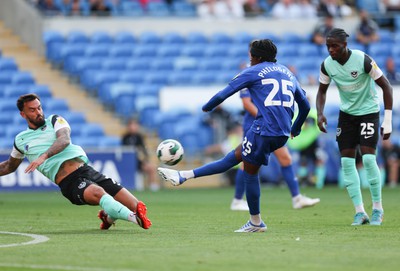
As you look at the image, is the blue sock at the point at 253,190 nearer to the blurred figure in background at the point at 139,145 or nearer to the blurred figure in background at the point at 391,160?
the blurred figure in background at the point at 139,145

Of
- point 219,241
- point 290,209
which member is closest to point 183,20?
point 290,209

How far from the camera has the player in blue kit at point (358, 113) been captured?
1247 cm

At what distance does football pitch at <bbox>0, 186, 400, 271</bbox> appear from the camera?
8.58 m

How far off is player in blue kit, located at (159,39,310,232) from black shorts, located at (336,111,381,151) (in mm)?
1328

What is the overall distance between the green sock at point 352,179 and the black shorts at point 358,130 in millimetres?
170

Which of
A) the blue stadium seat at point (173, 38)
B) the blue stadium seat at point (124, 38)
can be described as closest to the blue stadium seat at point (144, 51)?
the blue stadium seat at point (124, 38)

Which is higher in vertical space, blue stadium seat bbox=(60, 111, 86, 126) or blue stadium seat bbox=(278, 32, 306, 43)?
blue stadium seat bbox=(278, 32, 306, 43)

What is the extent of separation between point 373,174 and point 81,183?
348 centimetres

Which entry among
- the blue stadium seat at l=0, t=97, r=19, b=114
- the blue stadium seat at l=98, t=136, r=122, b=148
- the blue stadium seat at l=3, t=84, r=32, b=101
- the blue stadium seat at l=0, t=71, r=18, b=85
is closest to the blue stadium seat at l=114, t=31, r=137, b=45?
the blue stadium seat at l=0, t=71, r=18, b=85

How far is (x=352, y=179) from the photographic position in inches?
506

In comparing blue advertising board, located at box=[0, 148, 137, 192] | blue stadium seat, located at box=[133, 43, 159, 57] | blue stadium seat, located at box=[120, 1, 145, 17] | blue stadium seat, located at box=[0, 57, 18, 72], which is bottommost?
blue advertising board, located at box=[0, 148, 137, 192]

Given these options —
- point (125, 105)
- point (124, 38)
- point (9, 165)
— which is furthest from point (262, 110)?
point (124, 38)

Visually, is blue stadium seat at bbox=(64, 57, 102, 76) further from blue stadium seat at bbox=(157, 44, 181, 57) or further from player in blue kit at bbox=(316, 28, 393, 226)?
player in blue kit at bbox=(316, 28, 393, 226)

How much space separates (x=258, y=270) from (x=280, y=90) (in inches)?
144
